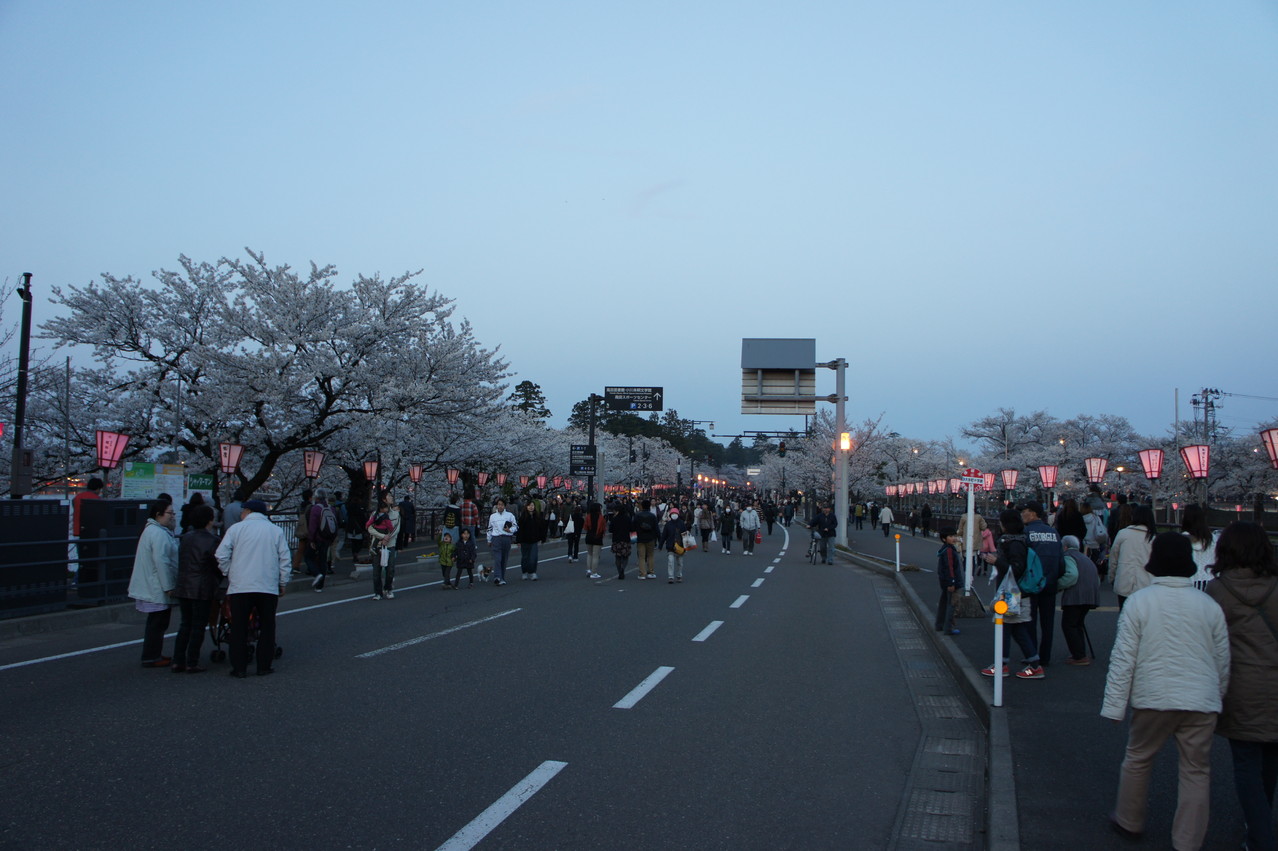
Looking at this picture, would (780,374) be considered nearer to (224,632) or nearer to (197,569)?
(224,632)

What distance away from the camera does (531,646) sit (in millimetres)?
9977

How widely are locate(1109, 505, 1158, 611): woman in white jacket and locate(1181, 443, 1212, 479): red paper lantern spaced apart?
1485 centimetres

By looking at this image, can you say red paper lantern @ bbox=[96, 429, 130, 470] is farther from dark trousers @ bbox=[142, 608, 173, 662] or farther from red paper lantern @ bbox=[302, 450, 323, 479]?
dark trousers @ bbox=[142, 608, 173, 662]

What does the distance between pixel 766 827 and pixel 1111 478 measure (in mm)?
72325

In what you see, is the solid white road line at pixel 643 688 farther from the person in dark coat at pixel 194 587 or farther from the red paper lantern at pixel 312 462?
the red paper lantern at pixel 312 462

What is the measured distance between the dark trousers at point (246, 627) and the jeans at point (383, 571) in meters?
6.41

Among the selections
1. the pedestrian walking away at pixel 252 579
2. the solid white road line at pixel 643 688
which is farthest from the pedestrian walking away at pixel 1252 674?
the pedestrian walking away at pixel 252 579

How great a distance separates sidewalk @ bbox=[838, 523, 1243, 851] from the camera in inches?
175

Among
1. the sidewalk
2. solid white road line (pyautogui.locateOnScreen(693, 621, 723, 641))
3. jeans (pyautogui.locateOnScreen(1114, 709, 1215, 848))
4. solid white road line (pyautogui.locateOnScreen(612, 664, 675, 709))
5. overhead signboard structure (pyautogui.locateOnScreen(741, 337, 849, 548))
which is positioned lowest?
solid white road line (pyautogui.locateOnScreen(693, 621, 723, 641))

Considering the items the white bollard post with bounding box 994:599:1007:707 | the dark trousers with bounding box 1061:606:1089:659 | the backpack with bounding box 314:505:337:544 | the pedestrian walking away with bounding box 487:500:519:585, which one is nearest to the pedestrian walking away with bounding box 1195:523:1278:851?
the white bollard post with bounding box 994:599:1007:707

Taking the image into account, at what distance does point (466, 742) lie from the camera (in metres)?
6.01

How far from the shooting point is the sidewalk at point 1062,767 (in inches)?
175

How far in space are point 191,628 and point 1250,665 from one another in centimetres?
854

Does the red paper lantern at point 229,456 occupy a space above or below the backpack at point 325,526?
above
